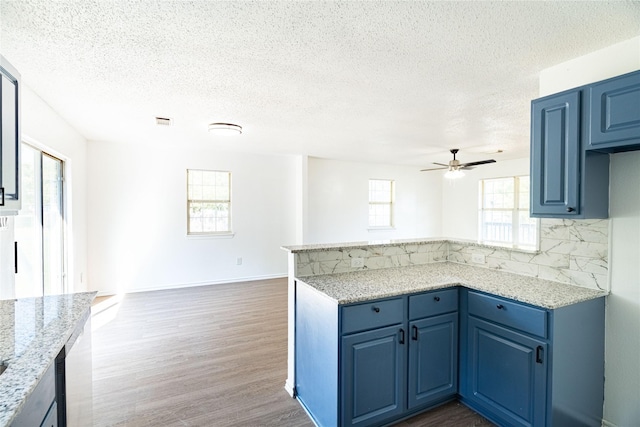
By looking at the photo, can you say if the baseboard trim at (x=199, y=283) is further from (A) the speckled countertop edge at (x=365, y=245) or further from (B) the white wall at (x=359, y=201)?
(A) the speckled countertop edge at (x=365, y=245)

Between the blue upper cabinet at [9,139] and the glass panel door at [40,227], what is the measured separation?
1136 mm

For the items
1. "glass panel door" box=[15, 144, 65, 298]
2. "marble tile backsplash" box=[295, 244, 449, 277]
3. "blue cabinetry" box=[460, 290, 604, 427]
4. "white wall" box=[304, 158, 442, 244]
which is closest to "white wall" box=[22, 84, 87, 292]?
"glass panel door" box=[15, 144, 65, 298]

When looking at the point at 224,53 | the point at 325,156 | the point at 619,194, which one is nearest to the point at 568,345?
the point at 619,194

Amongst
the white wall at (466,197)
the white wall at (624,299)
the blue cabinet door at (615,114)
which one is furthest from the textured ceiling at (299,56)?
the white wall at (466,197)

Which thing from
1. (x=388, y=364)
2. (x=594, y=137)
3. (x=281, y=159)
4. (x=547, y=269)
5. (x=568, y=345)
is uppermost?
(x=281, y=159)

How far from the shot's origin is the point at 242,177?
5871 millimetres

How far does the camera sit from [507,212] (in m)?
6.92

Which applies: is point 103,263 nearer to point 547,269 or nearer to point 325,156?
point 325,156

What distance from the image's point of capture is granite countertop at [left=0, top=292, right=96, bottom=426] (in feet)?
2.93

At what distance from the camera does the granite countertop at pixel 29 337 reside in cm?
89

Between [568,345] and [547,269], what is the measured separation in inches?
25.6

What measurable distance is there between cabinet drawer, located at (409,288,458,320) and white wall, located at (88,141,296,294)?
4.37 m

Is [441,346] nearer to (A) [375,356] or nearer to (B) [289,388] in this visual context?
(A) [375,356]

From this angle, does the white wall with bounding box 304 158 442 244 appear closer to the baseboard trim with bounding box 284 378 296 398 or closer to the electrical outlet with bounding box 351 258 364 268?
the electrical outlet with bounding box 351 258 364 268
